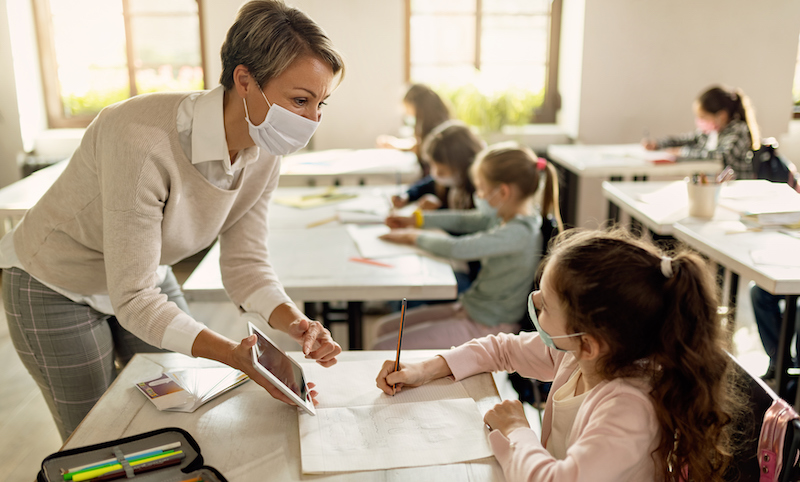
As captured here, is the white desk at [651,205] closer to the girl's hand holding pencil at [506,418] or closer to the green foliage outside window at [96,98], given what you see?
the girl's hand holding pencil at [506,418]

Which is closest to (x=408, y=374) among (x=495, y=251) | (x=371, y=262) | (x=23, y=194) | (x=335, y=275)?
(x=335, y=275)

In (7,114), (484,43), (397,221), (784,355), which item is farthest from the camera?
(484,43)

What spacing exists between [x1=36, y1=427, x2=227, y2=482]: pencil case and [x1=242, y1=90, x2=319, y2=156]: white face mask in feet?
1.83

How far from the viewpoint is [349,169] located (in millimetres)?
3676

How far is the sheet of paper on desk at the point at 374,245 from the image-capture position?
214 centimetres

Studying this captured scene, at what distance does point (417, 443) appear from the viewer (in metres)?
1.00

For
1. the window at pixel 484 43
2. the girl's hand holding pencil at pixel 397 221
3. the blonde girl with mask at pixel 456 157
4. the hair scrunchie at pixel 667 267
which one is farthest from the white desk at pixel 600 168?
the hair scrunchie at pixel 667 267

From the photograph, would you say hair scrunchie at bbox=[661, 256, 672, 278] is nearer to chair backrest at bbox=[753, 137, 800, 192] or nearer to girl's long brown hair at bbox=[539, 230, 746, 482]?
girl's long brown hair at bbox=[539, 230, 746, 482]

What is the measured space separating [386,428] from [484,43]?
14.0ft

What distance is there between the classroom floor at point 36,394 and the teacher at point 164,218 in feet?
3.12

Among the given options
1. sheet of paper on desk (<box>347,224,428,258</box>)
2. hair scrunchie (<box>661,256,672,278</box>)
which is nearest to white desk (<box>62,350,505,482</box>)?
hair scrunchie (<box>661,256,672,278</box>)

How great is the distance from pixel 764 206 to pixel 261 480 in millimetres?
2163

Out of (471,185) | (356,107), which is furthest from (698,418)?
(356,107)

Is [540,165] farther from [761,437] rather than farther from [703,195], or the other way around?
[761,437]
